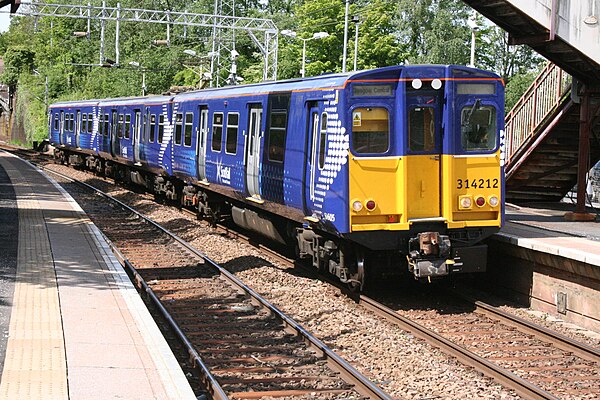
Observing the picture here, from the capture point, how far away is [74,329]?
9.34 meters

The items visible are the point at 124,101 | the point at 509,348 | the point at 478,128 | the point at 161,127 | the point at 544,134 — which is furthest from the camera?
the point at 124,101

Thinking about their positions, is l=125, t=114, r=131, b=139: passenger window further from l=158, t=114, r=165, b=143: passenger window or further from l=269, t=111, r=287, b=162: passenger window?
l=269, t=111, r=287, b=162: passenger window

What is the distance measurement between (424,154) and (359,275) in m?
1.80

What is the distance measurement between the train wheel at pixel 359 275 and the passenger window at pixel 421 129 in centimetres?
157

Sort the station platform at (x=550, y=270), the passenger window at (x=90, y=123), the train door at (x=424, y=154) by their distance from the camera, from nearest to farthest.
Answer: the station platform at (x=550, y=270)
the train door at (x=424, y=154)
the passenger window at (x=90, y=123)

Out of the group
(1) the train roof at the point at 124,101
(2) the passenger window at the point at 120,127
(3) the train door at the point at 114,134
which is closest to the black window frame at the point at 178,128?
(1) the train roof at the point at 124,101

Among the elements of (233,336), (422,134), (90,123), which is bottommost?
(233,336)

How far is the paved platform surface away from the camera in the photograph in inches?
449

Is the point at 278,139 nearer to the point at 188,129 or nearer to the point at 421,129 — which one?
the point at 421,129

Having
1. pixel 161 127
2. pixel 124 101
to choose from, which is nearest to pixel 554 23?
pixel 161 127

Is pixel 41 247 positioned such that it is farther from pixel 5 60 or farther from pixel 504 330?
pixel 5 60

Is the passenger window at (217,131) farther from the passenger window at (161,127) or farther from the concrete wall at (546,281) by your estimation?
the concrete wall at (546,281)

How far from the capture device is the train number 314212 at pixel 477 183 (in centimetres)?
1215

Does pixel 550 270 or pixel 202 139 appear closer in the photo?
pixel 550 270
